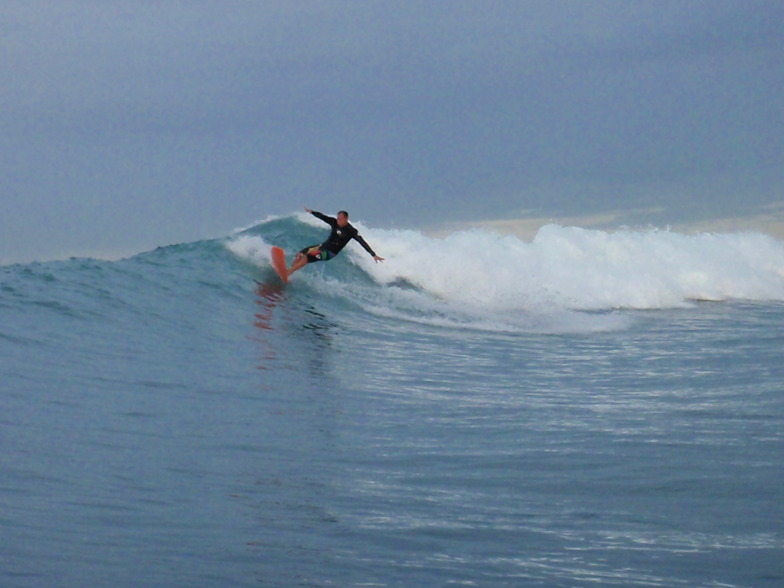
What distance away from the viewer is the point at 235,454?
668 centimetres

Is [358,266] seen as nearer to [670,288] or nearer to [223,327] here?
[223,327]

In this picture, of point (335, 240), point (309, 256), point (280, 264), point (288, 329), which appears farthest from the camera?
point (280, 264)

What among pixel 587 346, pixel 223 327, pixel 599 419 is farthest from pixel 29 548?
pixel 587 346

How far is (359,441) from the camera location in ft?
24.4

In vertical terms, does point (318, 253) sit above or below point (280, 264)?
above

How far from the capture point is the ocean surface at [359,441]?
4.69 metres

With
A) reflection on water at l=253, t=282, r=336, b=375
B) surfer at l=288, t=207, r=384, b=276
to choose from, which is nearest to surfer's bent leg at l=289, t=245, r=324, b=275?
surfer at l=288, t=207, r=384, b=276

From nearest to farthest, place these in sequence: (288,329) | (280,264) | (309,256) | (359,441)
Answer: (359,441) → (288,329) → (309,256) → (280,264)

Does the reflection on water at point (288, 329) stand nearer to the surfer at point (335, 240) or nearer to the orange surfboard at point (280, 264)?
the orange surfboard at point (280, 264)

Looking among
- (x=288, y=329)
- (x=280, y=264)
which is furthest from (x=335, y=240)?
(x=288, y=329)

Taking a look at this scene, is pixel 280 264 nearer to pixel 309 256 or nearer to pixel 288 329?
pixel 309 256

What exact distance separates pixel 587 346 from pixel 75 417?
8.82 m

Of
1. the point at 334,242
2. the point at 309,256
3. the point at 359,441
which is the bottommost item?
the point at 359,441

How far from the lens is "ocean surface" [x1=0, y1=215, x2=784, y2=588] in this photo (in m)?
4.69
